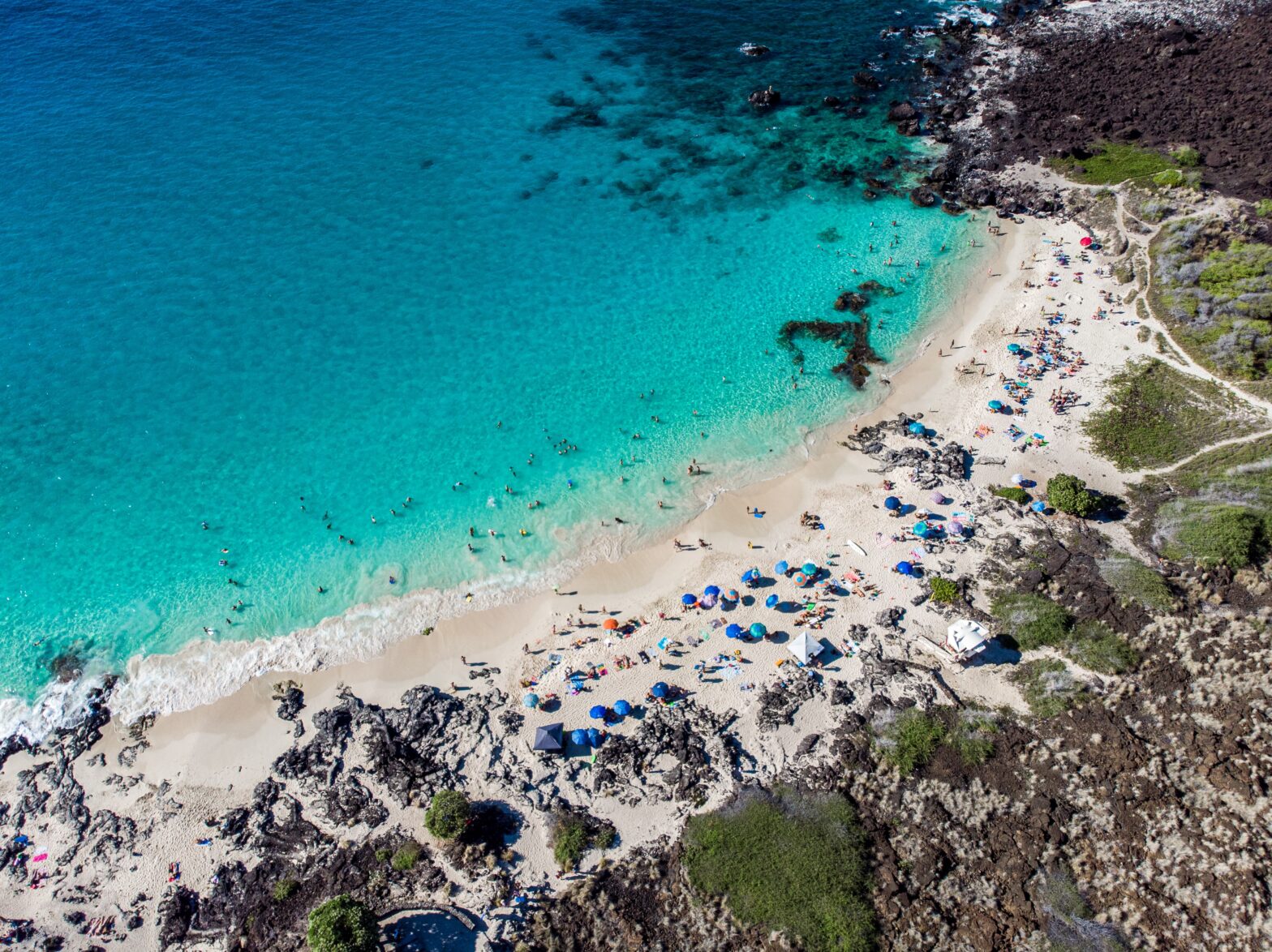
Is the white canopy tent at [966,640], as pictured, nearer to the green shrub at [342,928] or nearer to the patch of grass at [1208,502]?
the patch of grass at [1208,502]

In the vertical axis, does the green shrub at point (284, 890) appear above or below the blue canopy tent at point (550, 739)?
below

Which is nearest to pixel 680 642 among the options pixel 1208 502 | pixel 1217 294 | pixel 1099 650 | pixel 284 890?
pixel 1099 650

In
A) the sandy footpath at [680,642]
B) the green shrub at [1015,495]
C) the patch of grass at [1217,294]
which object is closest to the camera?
the sandy footpath at [680,642]

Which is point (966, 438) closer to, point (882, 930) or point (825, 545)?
point (825, 545)

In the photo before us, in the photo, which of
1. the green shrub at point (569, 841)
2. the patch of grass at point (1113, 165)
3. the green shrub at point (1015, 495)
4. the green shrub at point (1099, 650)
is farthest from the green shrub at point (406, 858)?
the patch of grass at point (1113, 165)

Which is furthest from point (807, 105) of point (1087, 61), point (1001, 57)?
point (1087, 61)

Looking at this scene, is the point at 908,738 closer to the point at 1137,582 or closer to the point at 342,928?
the point at 1137,582

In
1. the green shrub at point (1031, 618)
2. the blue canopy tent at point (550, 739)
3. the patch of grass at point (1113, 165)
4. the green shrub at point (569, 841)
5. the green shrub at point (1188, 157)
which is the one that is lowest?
the green shrub at point (569, 841)
